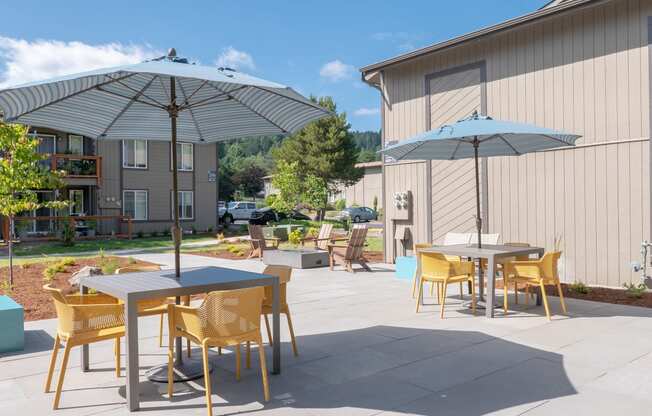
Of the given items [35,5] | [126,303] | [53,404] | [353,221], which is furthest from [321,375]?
[353,221]

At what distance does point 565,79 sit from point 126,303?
8.10 m

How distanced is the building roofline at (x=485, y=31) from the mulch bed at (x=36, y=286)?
7.25 metres

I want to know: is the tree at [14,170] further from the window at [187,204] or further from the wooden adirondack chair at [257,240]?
the window at [187,204]

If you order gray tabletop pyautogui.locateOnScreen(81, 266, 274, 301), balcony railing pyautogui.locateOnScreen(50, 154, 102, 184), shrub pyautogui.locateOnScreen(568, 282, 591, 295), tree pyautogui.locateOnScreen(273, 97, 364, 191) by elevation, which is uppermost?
tree pyautogui.locateOnScreen(273, 97, 364, 191)

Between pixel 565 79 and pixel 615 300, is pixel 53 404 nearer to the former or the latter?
pixel 615 300

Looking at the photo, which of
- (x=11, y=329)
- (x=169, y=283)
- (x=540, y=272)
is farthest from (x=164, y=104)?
(x=540, y=272)

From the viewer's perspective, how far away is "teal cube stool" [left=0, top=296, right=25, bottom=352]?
507 centimetres

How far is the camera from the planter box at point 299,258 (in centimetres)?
1155

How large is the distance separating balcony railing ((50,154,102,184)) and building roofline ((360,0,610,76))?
15629 millimetres

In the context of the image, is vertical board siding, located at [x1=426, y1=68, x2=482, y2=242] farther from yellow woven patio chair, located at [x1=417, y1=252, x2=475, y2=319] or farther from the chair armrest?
the chair armrest

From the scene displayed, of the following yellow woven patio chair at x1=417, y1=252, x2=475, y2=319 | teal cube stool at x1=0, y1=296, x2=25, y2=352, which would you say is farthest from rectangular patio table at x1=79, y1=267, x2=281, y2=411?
yellow woven patio chair at x1=417, y1=252, x2=475, y2=319

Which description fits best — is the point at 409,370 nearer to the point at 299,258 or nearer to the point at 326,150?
the point at 299,258

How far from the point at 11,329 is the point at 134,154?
21635mm

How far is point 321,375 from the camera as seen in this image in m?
4.32
